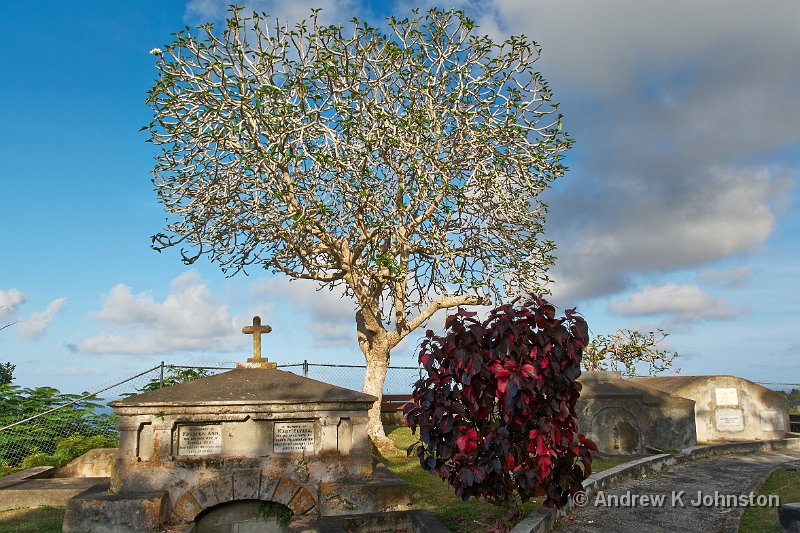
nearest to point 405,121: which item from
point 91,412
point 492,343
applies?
point 492,343

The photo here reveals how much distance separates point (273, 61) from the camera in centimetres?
1477

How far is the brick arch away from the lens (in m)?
8.69

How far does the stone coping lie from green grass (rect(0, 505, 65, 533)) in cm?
709

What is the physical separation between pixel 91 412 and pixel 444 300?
10.4 m

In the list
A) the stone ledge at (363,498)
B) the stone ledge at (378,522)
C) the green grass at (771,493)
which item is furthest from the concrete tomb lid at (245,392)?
the green grass at (771,493)

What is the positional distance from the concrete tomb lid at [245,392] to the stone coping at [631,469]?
3.35 metres

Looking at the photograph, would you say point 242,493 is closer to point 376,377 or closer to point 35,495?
point 35,495

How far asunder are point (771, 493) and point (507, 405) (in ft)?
21.2

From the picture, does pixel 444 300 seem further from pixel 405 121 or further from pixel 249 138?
pixel 249 138

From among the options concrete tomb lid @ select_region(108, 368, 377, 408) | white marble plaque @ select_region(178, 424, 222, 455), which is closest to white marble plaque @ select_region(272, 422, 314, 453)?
concrete tomb lid @ select_region(108, 368, 377, 408)

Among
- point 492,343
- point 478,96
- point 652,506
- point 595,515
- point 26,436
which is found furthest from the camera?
point 478,96

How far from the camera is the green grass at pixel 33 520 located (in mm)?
8883

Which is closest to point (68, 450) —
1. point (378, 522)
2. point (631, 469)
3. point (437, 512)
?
point (378, 522)

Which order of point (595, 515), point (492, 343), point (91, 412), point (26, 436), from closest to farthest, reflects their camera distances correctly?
point (492, 343) < point (595, 515) < point (26, 436) < point (91, 412)
